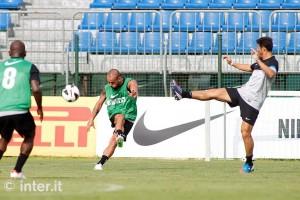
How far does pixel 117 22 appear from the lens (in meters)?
24.7

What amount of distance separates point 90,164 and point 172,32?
601 centimetres

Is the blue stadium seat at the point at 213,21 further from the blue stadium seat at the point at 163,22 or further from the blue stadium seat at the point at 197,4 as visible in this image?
the blue stadium seat at the point at 197,4

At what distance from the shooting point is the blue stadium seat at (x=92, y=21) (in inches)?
976

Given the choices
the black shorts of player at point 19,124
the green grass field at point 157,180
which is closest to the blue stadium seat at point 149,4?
the green grass field at point 157,180

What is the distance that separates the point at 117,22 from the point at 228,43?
9.57 ft

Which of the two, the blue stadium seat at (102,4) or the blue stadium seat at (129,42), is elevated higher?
the blue stadium seat at (102,4)

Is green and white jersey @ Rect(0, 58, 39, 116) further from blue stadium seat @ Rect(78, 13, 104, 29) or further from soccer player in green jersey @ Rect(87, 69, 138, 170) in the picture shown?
blue stadium seat @ Rect(78, 13, 104, 29)

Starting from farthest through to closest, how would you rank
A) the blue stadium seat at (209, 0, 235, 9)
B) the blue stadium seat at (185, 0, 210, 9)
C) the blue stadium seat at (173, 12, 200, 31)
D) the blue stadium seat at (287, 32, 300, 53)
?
the blue stadium seat at (185, 0, 210, 9), the blue stadium seat at (209, 0, 235, 9), the blue stadium seat at (173, 12, 200, 31), the blue stadium seat at (287, 32, 300, 53)

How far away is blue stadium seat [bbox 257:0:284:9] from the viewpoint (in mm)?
26562

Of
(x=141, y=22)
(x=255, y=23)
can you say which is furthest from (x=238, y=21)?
(x=141, y=22)

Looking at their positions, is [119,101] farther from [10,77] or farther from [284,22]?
[284,22]

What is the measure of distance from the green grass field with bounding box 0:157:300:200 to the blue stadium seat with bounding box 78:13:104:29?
16.6 feet

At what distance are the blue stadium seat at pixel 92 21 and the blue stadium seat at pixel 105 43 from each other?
28 centimetres

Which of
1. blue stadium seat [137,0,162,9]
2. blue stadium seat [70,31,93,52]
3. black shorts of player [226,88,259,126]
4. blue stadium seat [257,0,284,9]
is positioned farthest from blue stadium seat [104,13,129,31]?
black shorts of player [226,88,259,126]
